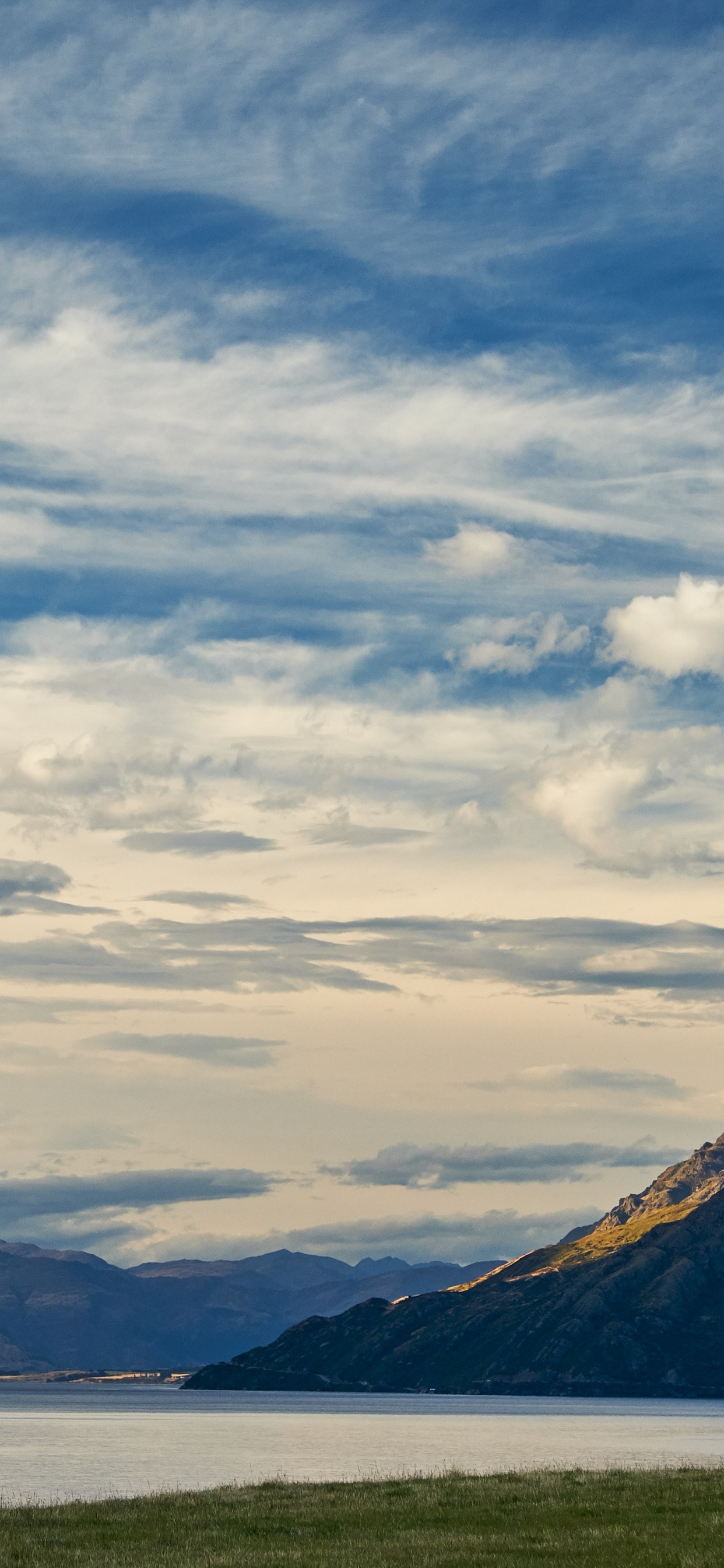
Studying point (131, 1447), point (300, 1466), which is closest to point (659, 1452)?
point (300, 1466)

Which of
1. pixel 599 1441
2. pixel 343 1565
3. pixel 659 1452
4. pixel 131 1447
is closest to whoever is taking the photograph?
pixel 343 1565

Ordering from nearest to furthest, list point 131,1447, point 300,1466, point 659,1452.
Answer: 1. point 300,1466
2. point 659,1452
3. point 131,1447

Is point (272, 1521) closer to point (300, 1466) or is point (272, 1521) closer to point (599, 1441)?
point (300, 1466)

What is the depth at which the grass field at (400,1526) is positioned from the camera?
4975cm

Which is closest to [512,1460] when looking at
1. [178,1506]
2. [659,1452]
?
[659,1452]

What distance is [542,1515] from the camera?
211 feet

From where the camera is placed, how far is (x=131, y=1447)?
17688 cm

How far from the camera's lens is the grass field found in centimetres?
4975

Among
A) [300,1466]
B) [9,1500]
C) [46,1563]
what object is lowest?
[300,1466]

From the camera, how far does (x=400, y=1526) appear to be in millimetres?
61844

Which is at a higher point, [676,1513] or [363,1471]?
[676,1513]

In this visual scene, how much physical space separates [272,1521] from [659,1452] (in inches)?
3910

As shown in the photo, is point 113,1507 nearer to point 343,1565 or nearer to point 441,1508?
point 441,1508

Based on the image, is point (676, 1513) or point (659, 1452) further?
point (659, 1452)
